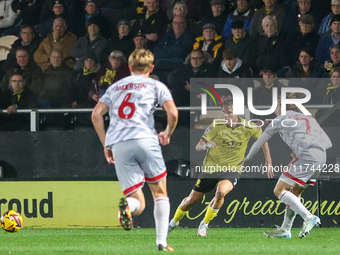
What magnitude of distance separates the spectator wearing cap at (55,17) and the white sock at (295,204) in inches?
264

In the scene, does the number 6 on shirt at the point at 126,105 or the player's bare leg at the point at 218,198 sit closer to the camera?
the number 6 on shirt at the point at 126,105

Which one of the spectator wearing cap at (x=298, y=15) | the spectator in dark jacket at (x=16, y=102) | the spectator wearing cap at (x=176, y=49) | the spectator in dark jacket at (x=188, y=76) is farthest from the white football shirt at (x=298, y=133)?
the spectator in dark jacket at (x=16, y=102)

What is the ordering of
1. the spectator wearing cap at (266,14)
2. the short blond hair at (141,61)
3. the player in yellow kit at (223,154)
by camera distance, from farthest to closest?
1. the spectator wearing cap at (266,14)
2. the player in yellow kit at (223,154)
3. the short blond hair at (141,61)

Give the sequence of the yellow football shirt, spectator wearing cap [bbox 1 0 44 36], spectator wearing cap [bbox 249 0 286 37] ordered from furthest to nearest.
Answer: spectator wearing cap [bbox 1 0 44 36] < spectator wearing cap [bbox 249 0 286 37] < the yellow football shirt

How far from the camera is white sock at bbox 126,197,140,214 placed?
5535 millimetres

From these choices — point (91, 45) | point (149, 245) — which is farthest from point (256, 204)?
point (91, 45)

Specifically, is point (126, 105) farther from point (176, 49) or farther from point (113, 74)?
point (176, 49)

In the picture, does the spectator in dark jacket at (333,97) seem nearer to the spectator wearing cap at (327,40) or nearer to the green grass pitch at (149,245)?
the spectator wearing cap at (327,40)

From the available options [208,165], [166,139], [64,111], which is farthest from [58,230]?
[166,139]

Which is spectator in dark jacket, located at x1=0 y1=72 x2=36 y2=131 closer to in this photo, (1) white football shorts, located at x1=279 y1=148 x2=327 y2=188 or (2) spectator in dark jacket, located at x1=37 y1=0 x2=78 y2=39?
(2) spectator in dark jacket, located at x1=37 y1=0 x2=78 y2=39

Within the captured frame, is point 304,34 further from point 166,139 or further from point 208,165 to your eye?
point 166,139

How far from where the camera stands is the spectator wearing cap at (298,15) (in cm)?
1162

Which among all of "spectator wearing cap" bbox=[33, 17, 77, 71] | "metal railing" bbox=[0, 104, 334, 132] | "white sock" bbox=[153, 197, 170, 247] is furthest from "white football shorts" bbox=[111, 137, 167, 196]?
"spectator wearing cap" bbox=[33, 17, 77, 71]

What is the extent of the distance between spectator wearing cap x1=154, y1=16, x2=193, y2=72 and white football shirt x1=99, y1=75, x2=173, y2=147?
6323 mm
